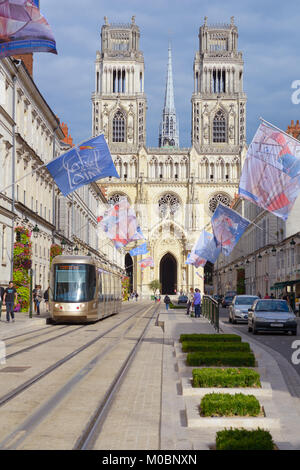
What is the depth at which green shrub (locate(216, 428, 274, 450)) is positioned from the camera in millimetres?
5656

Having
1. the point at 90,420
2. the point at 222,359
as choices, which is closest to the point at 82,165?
the point at 222,359

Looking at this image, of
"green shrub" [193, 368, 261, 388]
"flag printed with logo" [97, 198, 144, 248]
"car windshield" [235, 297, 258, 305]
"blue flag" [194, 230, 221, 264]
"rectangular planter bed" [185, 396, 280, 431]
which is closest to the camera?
"rectangular planter bed" [185, 396, 280, 431]

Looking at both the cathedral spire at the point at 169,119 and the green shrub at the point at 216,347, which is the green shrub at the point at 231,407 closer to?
the green shrub at the point at 216,347

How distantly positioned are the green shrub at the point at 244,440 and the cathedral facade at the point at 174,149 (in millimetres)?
103692

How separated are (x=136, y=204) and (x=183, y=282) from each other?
15.3 meters

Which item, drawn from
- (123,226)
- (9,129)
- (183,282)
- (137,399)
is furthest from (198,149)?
(137,399)

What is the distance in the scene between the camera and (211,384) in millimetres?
9531

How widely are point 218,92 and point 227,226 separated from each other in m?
80.2

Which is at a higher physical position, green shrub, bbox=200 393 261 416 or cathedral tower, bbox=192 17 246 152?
cathedral tower, bbox=192 17 246 152

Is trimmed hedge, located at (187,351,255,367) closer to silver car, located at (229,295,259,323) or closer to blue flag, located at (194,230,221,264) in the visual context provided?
silver car, located at (229,295,259,323)

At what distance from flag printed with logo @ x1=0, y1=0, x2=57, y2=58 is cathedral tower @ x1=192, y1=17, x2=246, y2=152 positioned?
10086 cm

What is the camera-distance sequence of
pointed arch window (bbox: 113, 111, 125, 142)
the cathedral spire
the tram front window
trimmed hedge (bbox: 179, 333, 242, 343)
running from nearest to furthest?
trimmed hedge (bbox: 179, 333, 242, 343) < the tram front window < pointed arch window (bbox: 113, 111, 125, 142) < the cathedral spire

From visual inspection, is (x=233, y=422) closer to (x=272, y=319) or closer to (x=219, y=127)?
(x=272, y=319)

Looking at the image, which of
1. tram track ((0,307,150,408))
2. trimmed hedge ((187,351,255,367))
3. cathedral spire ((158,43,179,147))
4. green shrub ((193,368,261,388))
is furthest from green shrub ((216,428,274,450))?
cathedral spire ((158,43,179,147))
